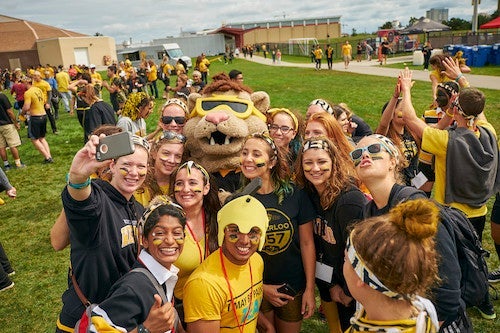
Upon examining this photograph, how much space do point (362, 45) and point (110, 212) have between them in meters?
38.2

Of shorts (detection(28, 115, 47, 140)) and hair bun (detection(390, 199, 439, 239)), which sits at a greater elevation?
hair bun (detection(390, 199, 439, 239))

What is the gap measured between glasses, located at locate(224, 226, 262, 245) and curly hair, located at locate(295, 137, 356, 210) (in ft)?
2.49

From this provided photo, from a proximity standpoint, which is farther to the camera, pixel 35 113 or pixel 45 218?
pixel 35 113

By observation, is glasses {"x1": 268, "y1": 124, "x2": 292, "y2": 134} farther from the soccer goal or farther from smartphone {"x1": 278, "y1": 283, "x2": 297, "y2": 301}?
the soccer goal

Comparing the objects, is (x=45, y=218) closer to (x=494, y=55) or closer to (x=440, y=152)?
(x=440, y=152)

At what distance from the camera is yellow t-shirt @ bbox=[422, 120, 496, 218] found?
358 centimetres

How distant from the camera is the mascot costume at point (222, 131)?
3893 millimetres

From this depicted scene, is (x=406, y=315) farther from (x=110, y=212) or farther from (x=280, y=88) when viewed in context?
(x=280, y=88)

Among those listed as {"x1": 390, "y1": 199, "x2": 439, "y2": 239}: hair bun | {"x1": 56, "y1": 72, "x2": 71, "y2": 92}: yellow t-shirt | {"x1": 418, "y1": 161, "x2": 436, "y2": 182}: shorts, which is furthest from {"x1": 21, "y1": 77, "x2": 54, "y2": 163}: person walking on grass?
{"x1": 390, "y1": 199, "x2": 439, "y2": 239}: hair bun

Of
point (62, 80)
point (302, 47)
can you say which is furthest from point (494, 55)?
point (302, 47)

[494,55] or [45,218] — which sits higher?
[494,55]

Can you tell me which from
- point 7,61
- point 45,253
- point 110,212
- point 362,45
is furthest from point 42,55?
point 110,212

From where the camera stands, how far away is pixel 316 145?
3.14 metres

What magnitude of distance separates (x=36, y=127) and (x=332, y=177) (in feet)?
30.8
